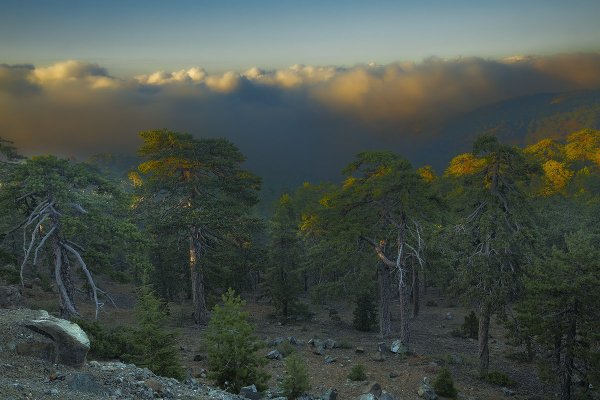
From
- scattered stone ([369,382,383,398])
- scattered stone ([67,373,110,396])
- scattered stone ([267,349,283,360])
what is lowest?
scattered stone ([267,349,283,360])

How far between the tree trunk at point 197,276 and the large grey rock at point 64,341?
48.6ft

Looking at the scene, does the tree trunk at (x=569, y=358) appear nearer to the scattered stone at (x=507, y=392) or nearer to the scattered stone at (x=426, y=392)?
the scattered stone at (x=507, y=392)

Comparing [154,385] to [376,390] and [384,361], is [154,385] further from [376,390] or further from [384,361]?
[384,361]

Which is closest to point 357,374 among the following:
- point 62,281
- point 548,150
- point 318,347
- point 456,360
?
point 318,347

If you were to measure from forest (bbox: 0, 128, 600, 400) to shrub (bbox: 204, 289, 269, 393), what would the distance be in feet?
0.13

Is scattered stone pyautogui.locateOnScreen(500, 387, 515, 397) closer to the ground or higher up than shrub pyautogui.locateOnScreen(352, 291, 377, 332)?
higher up

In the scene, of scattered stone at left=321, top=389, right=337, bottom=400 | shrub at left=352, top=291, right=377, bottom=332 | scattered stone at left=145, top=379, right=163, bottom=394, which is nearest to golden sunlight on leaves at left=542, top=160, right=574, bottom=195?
shrub at left=352, top=291, right=377, bottom=332

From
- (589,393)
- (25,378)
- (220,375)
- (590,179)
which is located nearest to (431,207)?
(589,393)

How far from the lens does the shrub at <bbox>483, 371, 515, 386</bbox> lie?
1858 cm

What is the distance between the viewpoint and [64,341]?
9555mm

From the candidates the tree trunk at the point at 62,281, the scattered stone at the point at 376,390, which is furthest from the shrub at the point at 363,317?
the tree trunk at the point at 62,281

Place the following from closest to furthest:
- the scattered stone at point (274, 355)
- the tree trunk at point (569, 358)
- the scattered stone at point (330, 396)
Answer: the scattered stone at point (330, 396) → the tree trunk at point (569, 358) → the scattered stone at point (274, 355)

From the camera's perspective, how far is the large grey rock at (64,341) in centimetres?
948

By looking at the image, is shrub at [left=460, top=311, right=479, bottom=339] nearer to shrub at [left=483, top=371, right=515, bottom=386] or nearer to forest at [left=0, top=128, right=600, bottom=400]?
forest at [left=0, top=128, right=600, bottom=400]
